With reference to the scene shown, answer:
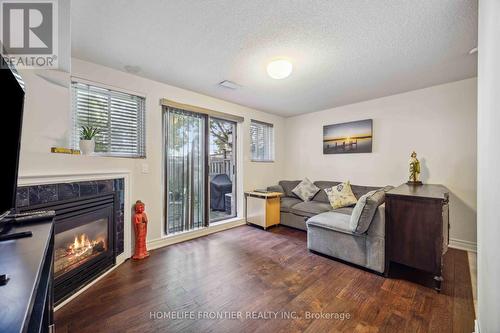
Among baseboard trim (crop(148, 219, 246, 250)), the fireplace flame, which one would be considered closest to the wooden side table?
baseboard trim (crop(148, 219, 246, 250))

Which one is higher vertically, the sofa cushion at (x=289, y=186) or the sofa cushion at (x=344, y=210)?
the sofa cushion at (x=289, y=186)

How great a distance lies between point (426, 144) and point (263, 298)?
10.8 ft

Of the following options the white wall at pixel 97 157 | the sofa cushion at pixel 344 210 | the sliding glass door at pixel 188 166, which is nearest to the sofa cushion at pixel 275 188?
the white wall at pixel 97 157

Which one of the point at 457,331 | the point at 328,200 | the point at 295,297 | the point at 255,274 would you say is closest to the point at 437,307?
the point at 457,331

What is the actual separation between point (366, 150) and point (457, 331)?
2.81m

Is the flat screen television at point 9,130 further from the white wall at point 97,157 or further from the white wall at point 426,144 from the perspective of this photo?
the white wall at point 426,144

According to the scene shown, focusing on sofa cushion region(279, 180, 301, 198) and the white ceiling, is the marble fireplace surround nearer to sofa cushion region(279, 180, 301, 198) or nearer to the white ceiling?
the white ceiling

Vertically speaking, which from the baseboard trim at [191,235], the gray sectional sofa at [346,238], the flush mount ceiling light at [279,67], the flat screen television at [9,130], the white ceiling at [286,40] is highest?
the white ceiling at [286,40]

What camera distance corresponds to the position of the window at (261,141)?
450cm

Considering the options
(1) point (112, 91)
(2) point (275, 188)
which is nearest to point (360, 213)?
(2) point (275, 188)

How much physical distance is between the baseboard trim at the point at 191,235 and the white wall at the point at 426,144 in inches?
84.9

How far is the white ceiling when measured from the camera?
1.59 meters

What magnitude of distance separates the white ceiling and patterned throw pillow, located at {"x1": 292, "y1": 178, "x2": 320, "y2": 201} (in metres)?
2.00
